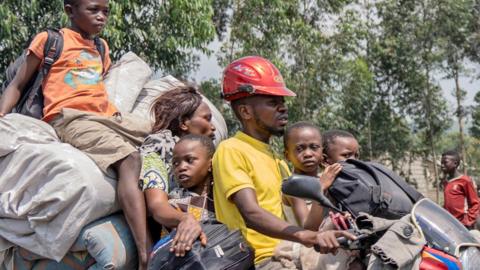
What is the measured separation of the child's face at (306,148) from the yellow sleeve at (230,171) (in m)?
0.48

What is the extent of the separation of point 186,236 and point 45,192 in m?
0.72

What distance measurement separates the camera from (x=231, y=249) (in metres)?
2.98

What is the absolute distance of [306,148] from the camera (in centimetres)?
359

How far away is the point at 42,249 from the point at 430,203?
1.69 metres

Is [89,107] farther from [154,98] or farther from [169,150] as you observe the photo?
[154,98]

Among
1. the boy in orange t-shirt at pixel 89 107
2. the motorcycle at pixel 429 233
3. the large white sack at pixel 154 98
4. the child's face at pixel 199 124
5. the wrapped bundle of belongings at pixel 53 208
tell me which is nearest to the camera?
the motorcycle at pixel 429 233

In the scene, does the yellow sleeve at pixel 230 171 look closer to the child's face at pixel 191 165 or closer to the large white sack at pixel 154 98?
the child's face at pixel 191 165

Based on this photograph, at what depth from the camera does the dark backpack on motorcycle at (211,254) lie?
2.91 meters

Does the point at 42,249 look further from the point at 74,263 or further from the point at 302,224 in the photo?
the point at 302,224

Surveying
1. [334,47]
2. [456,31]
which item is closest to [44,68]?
[334,47]

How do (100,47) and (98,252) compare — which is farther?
(100,47)

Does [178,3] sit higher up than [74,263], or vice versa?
[178,3]

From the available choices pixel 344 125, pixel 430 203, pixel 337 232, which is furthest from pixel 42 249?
pixel 344 125

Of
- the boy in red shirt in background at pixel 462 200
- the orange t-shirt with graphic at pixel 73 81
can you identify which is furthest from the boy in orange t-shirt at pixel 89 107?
the boy in red shirt in background at pixel 462 200
